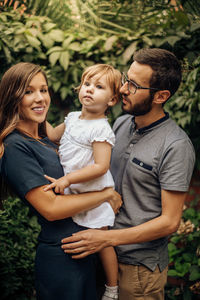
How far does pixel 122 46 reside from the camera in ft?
11.6

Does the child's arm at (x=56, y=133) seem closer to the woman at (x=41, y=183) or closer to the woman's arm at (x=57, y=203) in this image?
the woman at (x=41, y=183)

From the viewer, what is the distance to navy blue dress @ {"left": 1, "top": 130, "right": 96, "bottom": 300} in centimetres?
170

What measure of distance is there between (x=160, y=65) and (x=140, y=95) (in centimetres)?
24

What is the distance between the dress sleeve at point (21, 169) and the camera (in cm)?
169

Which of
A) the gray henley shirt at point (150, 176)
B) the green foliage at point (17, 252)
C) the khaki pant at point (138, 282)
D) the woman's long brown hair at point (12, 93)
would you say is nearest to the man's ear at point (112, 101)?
the gray henley shirt at point (150, 176)

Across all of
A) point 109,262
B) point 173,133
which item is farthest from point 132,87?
point 109,262

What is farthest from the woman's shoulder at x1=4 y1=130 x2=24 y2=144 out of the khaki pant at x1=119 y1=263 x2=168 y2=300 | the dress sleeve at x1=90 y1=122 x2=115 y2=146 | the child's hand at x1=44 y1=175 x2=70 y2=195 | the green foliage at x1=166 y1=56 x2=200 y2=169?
the green foliage at x1=166 y1=56 x2=200 y2=169

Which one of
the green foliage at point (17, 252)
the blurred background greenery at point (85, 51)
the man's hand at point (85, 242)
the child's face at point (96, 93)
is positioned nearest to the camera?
the man's hand at point (85, 242)

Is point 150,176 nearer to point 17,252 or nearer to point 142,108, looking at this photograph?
point 142,108

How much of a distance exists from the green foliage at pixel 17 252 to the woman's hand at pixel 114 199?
1.18 meters

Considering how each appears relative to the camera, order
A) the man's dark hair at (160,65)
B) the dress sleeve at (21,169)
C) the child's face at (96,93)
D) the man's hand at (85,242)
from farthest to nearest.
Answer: the man's dark hair at (160,65) < the child's face at (96,93) < the man's hand at (85,242) < the dress sleeve at (21,169)

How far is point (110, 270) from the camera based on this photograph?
201 cm

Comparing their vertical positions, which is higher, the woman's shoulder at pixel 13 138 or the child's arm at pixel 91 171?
the woman's shoulder at pixel 13 138

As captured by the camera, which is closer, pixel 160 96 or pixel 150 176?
pixel 150 176
